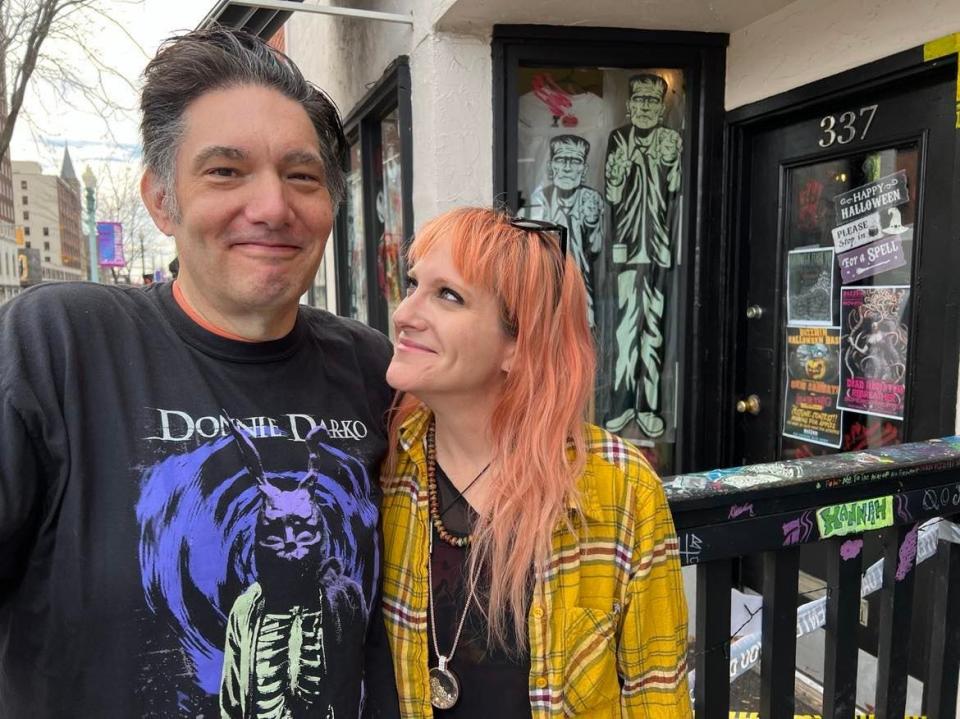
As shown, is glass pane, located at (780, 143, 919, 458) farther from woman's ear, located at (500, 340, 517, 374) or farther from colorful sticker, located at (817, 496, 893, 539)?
woman's ear, located at (500, 340, 517, 374)

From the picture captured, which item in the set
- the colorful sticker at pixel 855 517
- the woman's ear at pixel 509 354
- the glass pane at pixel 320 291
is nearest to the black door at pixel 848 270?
the colorful sticker at pixel 855 517

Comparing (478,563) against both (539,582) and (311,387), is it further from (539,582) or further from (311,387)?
(311,387)

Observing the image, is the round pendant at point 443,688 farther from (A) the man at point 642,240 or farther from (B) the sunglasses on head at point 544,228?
(A) the man at point 642,240

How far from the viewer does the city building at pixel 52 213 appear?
12.9 metres

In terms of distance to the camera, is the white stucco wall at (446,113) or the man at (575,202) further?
the man at (575,202)

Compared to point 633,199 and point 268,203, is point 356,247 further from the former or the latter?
point 268,203

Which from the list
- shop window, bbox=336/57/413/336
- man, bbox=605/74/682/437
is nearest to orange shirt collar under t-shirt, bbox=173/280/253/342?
shop window, bbox=336/57/413/336

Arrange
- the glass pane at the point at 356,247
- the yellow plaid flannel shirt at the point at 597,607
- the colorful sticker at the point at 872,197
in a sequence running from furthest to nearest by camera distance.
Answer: the glass pane at the point at 356,247 → the colorful sticker at the point at 872,197 → the yellow plaid flannel shirt at the point at 597,607

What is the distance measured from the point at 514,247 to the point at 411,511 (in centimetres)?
58

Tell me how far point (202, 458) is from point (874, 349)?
2820 mm

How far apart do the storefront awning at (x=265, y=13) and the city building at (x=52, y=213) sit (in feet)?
23.3

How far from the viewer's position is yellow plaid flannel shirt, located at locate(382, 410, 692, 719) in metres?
1.33

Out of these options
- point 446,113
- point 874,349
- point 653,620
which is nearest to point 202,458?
point 653,620

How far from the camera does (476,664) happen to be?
1361 mm
